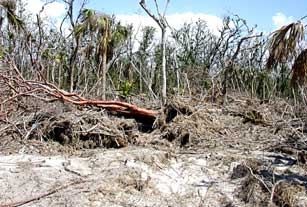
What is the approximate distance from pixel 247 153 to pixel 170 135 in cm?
139

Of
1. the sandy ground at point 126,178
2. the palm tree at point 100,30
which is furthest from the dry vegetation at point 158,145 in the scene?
the palm tree at point 100,30

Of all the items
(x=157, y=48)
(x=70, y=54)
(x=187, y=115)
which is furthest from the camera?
(x=157, y=48)

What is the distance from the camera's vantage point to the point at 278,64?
681 centimetres

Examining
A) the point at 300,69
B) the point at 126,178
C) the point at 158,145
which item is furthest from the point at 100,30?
the point at 126,178

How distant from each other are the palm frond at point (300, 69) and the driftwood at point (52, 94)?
8.71 ft

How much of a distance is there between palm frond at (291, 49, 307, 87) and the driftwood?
265cm

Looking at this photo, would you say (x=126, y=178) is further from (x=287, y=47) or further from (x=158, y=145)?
(x=287, y=47)

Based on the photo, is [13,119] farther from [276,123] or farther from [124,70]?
[124,70]

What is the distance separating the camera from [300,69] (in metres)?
6.46

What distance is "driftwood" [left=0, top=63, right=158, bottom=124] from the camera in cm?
820

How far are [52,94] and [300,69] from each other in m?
3.99

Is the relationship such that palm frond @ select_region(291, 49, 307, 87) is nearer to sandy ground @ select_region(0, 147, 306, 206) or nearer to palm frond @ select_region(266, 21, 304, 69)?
palm frond @ select_region(266, 21, 304, 69)

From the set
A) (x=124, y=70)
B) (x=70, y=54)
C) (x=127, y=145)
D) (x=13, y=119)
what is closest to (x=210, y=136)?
(x=127, y=145)

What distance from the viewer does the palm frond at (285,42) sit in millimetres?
6633
